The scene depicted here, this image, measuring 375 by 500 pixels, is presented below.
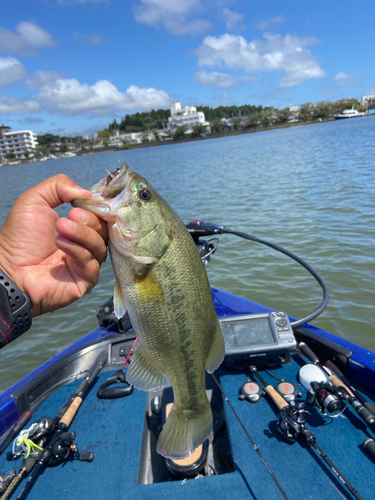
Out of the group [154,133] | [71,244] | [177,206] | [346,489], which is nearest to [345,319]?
[346,489]

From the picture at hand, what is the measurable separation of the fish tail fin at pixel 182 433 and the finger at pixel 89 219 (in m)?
1.27

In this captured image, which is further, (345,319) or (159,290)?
(345,319)

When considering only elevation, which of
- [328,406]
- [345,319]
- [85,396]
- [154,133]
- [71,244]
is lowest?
[345,319]

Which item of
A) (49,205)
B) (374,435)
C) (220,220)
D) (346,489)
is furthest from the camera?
(220,220)

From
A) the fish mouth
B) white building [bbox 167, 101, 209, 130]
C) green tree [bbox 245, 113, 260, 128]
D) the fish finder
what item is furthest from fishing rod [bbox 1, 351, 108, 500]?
white building [bbox 167, 101, 209, 130]

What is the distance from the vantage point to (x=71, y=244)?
5.82 ft

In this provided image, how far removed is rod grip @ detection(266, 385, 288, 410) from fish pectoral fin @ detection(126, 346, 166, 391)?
1.58m

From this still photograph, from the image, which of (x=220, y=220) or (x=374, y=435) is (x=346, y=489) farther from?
(x=220, y=220)

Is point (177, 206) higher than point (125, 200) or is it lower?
lower

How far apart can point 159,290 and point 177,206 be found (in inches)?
571

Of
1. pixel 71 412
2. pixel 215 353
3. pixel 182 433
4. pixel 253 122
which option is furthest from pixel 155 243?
pixel 253 122

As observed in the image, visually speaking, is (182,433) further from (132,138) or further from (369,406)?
(132,138)

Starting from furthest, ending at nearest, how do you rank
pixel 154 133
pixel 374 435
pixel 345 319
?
pixel 154 133 → pixel 345 319 → pixel 374 435

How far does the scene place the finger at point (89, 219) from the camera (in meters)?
1.74
